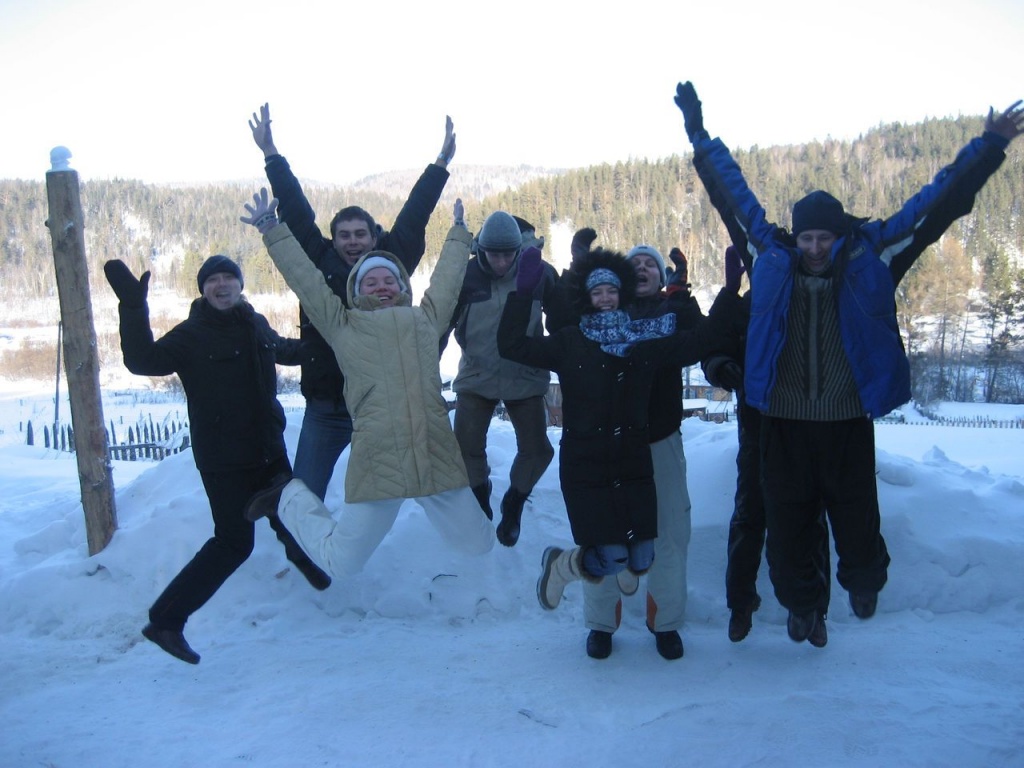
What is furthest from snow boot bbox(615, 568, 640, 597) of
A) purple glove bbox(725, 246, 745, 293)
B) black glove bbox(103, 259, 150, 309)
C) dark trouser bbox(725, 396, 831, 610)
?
black glove bbox(103, 259, 150, 309)

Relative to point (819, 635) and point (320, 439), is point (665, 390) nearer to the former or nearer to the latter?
point (819, 635)

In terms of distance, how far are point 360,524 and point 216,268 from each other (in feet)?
5.29

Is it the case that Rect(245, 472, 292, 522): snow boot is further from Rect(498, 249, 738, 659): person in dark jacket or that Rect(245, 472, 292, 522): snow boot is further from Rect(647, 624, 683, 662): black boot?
Rect(647, 624, 683, 662): black boot

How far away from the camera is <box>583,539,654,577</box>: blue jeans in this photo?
3.65m

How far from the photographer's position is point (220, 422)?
12.8ft

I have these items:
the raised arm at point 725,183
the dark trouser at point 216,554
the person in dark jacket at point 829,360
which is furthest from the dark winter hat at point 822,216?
the dark trouser at point 216,554

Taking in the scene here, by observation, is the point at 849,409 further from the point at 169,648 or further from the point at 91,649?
the point at 91,649

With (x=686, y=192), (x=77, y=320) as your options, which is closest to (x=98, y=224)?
(x=686, y=192)

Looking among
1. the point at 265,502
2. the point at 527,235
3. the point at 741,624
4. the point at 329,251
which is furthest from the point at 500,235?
the point at 741,624

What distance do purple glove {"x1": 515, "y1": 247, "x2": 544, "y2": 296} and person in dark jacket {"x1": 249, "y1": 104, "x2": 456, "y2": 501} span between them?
73cm

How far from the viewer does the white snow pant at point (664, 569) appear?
3.95 m

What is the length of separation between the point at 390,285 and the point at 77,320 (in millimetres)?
3048

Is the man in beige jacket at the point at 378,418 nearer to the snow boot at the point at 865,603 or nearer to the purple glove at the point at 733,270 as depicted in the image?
the purple glove at the point at 733,270

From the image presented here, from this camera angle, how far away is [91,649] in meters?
4.38
